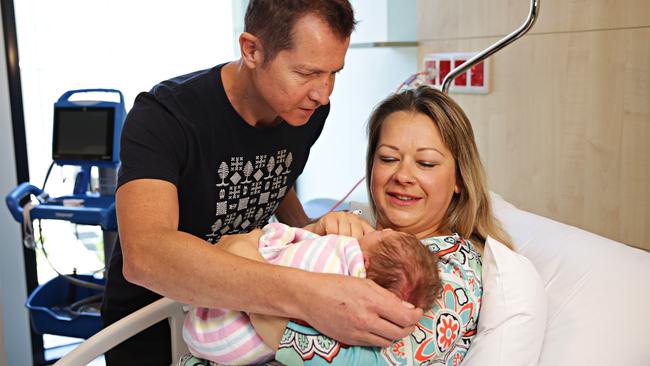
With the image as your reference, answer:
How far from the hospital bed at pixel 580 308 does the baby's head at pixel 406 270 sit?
1.01 feet

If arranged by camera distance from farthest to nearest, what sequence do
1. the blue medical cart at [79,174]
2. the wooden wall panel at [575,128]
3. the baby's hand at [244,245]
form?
the blue medical cart at [79,174]
the wooden wall panel at [575,128]
the baby's hand at [244,245]

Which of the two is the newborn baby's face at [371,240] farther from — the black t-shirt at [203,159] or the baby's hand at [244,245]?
the black t-shirt at [203,159]

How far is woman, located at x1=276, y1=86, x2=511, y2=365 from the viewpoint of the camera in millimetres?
1611

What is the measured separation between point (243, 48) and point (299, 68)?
17 centimetres

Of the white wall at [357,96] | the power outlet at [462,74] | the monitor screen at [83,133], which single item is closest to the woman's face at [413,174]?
the power outlet at [462,74]

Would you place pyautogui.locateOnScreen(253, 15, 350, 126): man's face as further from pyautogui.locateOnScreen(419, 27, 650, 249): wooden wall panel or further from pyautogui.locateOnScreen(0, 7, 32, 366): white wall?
pyautogui.locateOnScreen(0, 7, 32, 366): white wall

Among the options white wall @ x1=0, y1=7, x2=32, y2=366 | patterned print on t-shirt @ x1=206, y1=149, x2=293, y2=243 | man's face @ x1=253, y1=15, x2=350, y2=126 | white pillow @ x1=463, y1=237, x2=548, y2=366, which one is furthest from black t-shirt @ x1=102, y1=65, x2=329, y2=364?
white wall @ x1=0, y1=7, x2=32, y2=366

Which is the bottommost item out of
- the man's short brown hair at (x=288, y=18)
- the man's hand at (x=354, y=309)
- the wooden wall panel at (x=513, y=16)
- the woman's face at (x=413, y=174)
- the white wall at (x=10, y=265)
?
the white wall at (x=10, y=265)

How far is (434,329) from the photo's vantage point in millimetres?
1454

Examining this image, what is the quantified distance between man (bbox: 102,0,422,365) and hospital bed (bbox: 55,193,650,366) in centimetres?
15

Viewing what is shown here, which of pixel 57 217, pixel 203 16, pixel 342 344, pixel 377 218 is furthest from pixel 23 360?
pixel 342 344

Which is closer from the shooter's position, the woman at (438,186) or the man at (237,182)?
the man at (237,182)

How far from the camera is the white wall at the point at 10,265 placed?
3869 millimetres

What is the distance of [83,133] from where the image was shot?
133 inches
